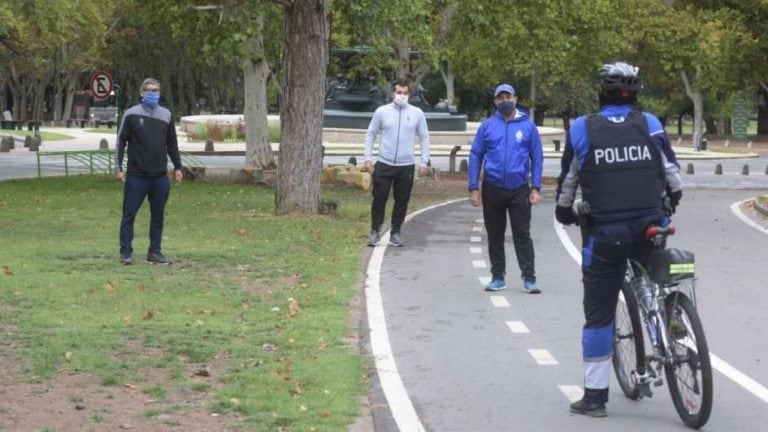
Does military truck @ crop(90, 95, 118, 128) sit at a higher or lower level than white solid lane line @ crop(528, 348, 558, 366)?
lower

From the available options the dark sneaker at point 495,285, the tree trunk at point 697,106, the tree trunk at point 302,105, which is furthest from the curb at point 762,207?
the tree trunk at point 697,106

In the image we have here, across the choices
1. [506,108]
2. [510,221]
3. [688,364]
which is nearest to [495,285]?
[510,221]

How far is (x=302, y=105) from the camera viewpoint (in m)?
21.3

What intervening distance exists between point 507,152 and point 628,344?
5142mm

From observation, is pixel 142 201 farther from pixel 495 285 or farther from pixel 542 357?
pixel 542 357

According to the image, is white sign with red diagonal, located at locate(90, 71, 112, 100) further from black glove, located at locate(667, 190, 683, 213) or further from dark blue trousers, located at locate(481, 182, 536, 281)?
black glove, located at locate(667, 190, 683, 213)

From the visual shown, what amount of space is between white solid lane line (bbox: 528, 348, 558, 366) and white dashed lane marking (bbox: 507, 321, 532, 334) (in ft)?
2.63

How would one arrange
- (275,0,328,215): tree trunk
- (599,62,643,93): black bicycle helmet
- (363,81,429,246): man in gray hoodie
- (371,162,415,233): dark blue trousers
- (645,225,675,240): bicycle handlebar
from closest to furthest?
(645,225,675,240): bicycle handlebar, (599,62,643,93): black bicycle helmet, (363,81,429,246): man in gray hoodie, (371,162,415,233): dark blue trousers, (275,0,328,215): tree trunk

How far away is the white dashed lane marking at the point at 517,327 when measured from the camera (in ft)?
36.4

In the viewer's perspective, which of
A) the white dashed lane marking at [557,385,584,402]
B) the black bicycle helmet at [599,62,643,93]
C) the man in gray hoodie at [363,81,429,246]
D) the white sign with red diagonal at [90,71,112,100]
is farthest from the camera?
the white sign with red diagonal at [90,71,112,100]

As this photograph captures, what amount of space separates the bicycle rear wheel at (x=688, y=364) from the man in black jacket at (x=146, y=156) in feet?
25.5

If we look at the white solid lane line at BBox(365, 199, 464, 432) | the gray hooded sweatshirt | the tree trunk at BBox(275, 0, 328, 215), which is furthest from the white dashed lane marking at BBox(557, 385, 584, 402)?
the tree trunk at BBox(275, 0, 328, 215)

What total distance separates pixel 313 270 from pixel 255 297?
2.21 m

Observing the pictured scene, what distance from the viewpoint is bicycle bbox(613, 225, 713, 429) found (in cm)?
741
